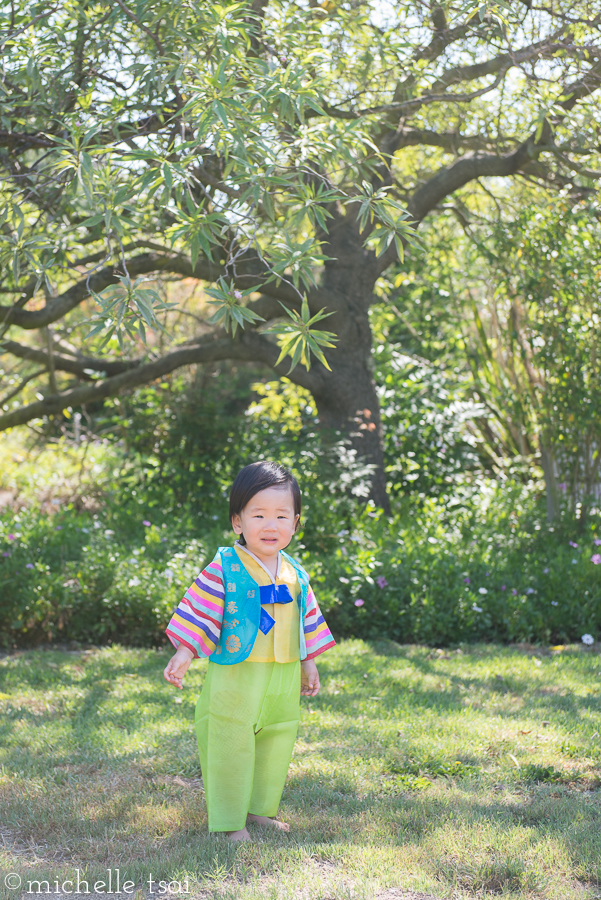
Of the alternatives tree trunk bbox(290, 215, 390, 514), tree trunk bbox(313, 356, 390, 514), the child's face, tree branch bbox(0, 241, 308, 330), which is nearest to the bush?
tree trunk bbox(313, 356, 390, 514)

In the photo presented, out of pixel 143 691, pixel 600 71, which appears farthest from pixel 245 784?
pixel 600 71

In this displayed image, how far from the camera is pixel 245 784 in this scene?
2.42m

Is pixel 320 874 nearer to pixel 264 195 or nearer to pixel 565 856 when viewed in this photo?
pixel 565 856

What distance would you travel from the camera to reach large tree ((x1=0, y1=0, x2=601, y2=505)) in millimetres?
2852

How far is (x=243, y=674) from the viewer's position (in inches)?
96.3

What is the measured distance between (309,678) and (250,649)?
1.12ft

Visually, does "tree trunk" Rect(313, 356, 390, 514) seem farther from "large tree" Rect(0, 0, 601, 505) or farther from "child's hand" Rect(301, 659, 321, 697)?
"child's hand" Rect(301, 659, 321, 697)

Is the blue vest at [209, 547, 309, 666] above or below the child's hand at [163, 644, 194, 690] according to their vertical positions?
above

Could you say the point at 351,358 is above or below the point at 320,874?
above

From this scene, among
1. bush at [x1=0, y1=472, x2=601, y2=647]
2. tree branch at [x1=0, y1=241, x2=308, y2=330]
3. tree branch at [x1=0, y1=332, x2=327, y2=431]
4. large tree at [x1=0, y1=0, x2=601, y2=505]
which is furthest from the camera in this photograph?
tree branch at [x1=0, y1=332, x2=327, y2=431]

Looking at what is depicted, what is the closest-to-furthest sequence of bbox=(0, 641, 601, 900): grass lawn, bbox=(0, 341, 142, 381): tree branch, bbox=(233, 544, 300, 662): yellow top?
1. bbox=(0, 641, 601, 900): grass lawn
2. bbox=(233, 544, 300, 662): yellow top
3. bbox=(0, 341, 142, 381): tree branch

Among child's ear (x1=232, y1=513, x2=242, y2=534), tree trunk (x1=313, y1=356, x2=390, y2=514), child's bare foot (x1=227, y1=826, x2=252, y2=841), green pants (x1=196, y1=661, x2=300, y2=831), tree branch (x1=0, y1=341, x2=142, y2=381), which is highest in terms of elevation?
tree branch (x1=0, y1=341, x2=142, y2=381)

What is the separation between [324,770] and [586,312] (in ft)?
13.3

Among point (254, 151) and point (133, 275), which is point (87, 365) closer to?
point (133, 275)
